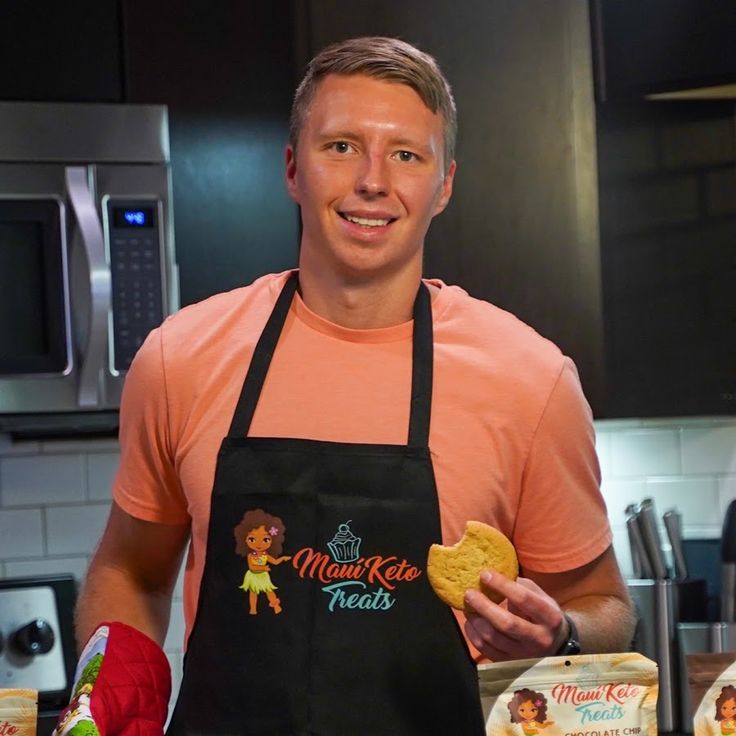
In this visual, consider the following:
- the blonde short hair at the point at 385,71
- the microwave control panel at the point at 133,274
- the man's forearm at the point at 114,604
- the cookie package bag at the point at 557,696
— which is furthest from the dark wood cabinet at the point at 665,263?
the cookie package bag at the point at 557,696

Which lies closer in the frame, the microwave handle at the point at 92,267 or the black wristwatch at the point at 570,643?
the black wristwatch at the point at 570,643

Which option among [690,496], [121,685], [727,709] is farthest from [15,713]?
[690,496]

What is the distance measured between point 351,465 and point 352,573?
0.41 feet

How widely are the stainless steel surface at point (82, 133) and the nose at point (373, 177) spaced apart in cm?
94

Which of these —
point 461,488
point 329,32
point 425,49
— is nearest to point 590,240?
point 425,49

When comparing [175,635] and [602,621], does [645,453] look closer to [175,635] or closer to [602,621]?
[175,635]

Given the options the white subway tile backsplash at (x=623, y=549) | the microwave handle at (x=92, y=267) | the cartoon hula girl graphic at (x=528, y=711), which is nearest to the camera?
the cartoon hula girl graphic at (x=528, y=711)

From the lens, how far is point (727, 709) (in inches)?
51.3

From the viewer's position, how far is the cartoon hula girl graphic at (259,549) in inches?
60.7

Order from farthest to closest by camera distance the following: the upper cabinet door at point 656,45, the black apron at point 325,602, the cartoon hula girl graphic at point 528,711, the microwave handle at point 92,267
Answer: the upper cabinet door at point 656,45 < the microwave handle at point 92,267 < the black apron at point 325,602 < the cartoon hula girl graphic at point 528,711

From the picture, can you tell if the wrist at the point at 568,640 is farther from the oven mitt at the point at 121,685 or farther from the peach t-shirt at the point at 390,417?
the oven mitt at the point at 121,685

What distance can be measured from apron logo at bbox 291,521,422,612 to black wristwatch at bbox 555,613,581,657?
0.62ft

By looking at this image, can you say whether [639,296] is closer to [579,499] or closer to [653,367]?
[653,367]

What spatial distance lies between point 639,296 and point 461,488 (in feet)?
3.76
